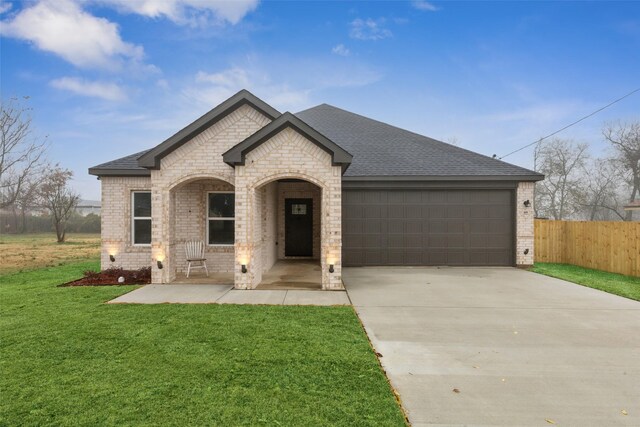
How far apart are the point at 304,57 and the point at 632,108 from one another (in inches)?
1114

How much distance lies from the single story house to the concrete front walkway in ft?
1.71

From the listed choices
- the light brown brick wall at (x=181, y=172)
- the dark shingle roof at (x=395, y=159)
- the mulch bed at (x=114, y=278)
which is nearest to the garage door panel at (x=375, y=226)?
the dark shingle roof at (x=395, y=159)

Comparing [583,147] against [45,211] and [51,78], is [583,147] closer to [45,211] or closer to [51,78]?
[51,78]

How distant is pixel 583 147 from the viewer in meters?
27.9

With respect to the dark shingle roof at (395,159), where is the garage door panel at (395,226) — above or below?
below

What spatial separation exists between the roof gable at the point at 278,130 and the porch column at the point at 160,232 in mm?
2283

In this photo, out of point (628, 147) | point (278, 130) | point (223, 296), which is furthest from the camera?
point (628, 147)

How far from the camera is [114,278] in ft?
27.8

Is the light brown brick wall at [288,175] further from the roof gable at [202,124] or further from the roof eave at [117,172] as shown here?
the roof eave at [117,172]

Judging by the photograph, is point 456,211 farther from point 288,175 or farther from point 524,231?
point 288,175

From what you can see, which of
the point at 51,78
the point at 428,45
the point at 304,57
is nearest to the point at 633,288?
the point at 428,45

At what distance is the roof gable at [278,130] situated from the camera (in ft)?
23.6

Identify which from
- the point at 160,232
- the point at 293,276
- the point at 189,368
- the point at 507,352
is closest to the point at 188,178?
the point at 160,232

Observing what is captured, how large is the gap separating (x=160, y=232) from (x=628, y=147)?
35749 millimetres
